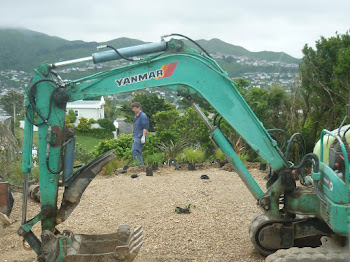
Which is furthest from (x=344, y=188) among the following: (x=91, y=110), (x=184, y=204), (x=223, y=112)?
(x=91, y=110)

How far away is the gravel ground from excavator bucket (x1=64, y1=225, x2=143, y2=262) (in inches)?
18.5

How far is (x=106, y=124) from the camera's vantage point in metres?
48.4

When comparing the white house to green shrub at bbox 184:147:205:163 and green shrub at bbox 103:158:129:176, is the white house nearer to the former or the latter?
green shrub at bbox 103:158:129:176

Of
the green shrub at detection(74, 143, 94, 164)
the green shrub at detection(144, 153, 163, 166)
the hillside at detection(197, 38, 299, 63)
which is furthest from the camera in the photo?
the hillside at detection(197, 38, 299, 63)

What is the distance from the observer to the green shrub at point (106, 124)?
48250 millimetres

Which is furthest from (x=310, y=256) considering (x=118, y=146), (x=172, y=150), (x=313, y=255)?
(x=118, y=146)

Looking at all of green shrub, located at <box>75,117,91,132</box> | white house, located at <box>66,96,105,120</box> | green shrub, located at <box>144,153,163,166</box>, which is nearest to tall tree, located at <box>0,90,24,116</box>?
green shrub, located at <box>75,117,91,132</box>

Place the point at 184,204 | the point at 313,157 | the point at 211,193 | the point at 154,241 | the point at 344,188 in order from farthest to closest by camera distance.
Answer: the point at 211,193 < the point at 184,204 < the point at 154,241 < the point at 313,157 < the point at 344,188

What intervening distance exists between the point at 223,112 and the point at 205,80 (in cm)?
42

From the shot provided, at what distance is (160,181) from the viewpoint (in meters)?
9.70

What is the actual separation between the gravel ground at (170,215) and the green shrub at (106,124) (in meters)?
38.1

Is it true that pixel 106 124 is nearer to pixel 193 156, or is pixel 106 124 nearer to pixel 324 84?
pixel 324 84

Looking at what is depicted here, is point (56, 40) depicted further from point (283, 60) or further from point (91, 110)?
point (283, 60)

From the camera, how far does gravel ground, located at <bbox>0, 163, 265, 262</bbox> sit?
6023 mm
